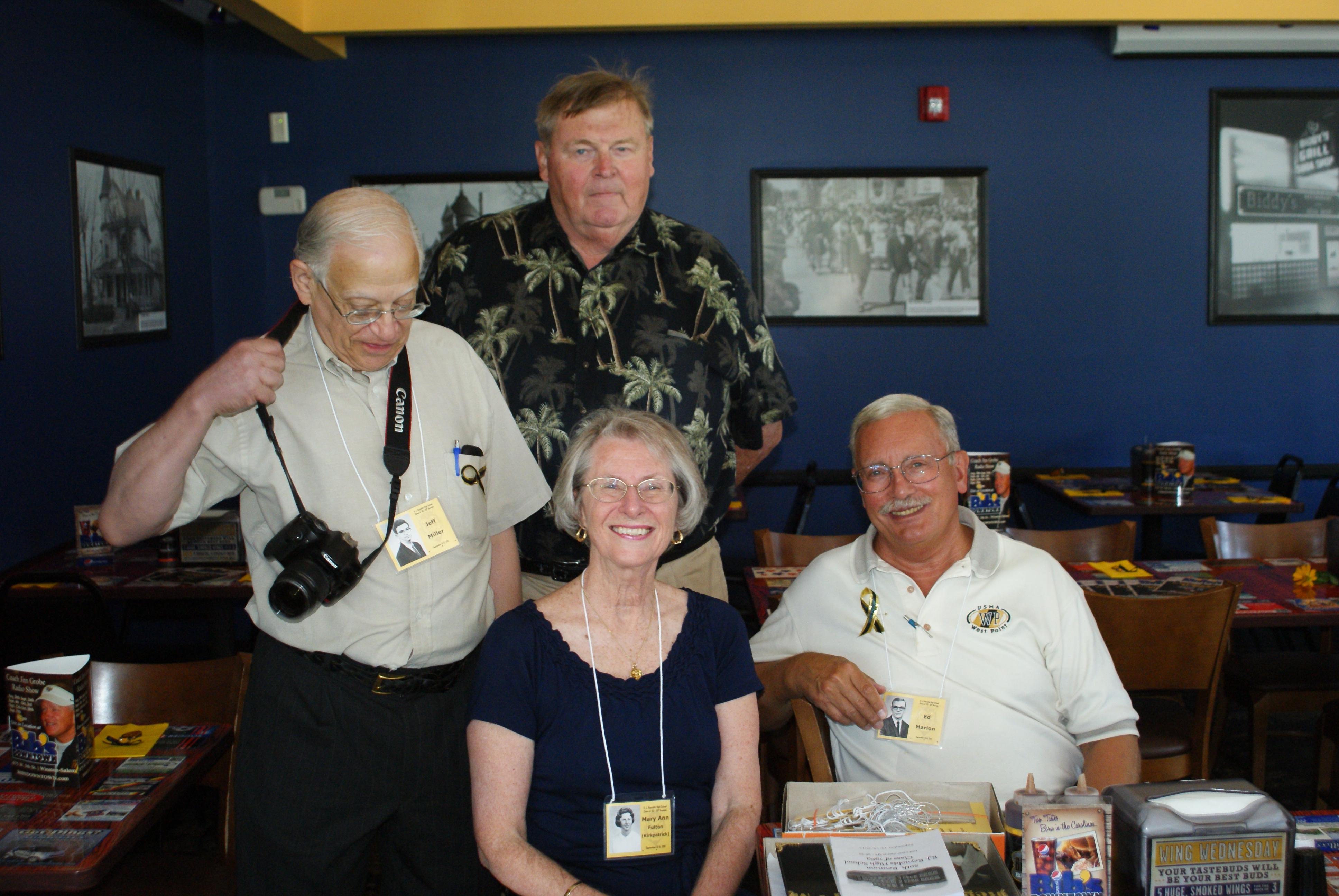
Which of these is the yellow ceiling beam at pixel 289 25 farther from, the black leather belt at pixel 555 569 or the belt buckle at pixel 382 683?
the belt buckle at pixel 382 683

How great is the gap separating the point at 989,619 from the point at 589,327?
41.5 inches

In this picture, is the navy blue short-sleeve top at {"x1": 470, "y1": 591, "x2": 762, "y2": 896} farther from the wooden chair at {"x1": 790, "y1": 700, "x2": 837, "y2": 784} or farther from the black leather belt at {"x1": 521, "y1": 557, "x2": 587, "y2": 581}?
the black leather belt at {"x1": 521, "y1": 557, "x2": 587, "y2": 581}

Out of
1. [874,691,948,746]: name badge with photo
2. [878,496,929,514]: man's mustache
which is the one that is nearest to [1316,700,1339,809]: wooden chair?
[874,691,948,746]: name badge with photo

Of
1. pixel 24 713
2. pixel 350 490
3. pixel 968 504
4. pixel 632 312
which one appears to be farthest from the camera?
pixel 968 504

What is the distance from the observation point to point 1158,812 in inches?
46.1

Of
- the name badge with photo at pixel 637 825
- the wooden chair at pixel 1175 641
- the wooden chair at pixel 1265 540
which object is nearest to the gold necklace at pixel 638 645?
the name badge with photo at pixel 637 825

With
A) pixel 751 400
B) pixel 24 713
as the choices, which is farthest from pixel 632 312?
pixel 24 713

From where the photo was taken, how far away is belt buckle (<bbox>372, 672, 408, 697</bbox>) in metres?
1.79

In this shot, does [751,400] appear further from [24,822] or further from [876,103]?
[876,103]

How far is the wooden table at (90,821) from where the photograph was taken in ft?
5.56

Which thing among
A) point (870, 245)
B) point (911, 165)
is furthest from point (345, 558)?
point (911, 165)

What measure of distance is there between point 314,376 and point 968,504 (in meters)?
2.44

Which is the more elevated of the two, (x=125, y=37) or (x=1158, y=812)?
(x=125, y=37)

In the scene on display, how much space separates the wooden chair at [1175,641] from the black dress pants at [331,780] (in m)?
1.77
